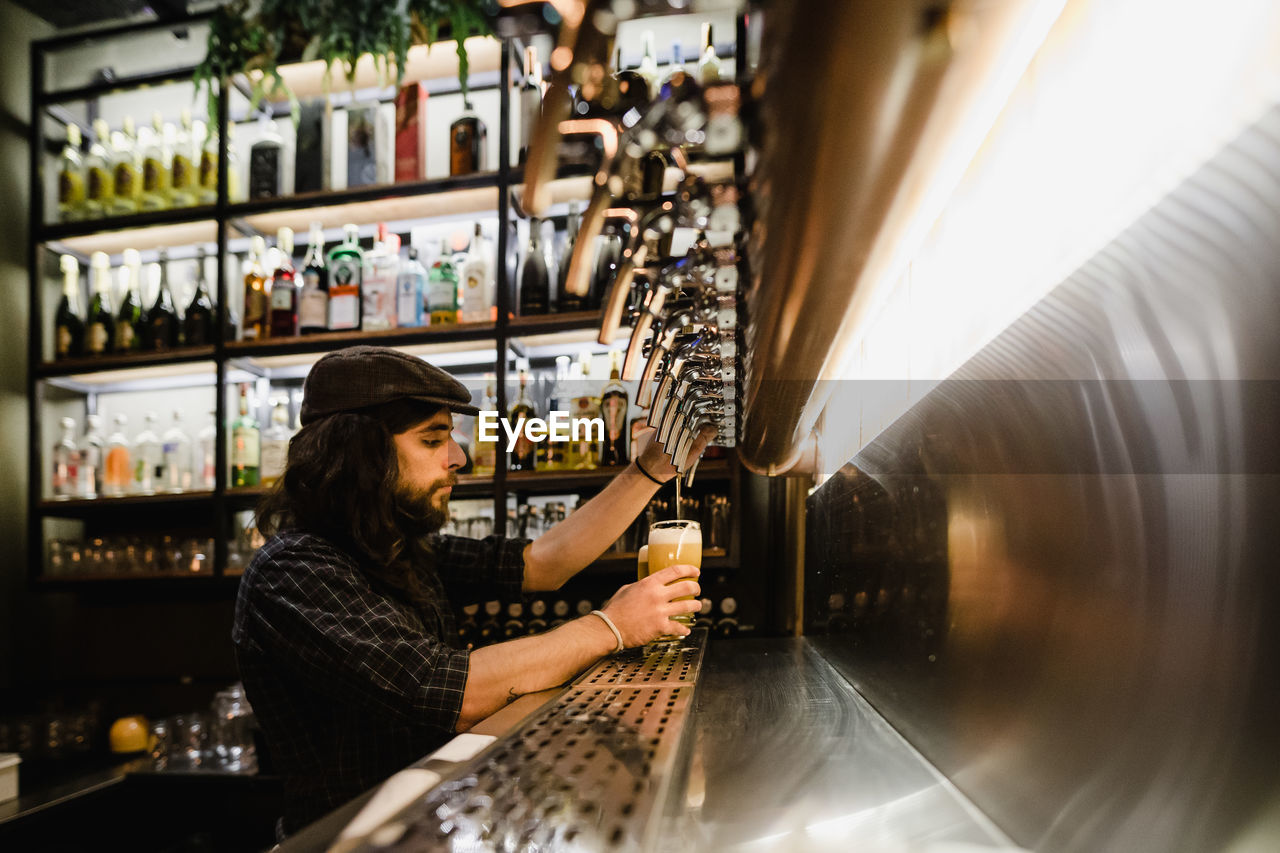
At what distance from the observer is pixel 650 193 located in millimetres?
615

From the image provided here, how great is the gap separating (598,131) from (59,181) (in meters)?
3.44

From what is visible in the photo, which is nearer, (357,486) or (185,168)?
(357,486)

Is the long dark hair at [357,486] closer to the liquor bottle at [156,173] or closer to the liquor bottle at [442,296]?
the liquor bottle at [442,296]

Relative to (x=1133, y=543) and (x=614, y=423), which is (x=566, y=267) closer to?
(x=614, y=423)

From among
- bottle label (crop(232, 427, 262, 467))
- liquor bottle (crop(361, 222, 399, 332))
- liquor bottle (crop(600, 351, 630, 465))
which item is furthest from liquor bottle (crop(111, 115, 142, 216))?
liquor bottle (crop(600, 351, 630, 465))

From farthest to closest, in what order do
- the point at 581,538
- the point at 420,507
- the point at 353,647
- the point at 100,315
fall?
1. the point at 100,315
2. the point at 581,538
3. the point at 420,507
4. the point at 353,647

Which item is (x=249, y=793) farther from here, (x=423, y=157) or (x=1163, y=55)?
(x=1163, y=55)

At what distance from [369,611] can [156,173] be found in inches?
95.2

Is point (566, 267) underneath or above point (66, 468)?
above

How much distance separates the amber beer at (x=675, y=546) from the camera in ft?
5.26

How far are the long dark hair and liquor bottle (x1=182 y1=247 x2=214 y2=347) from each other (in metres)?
1.59

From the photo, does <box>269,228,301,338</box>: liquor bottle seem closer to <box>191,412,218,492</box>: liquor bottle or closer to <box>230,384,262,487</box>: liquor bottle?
<box>230,384,262,487</box>: liquor bottle

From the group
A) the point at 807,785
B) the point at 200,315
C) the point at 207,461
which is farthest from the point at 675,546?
the point at 200,315

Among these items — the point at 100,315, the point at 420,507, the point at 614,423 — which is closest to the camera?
the point at 420,507
